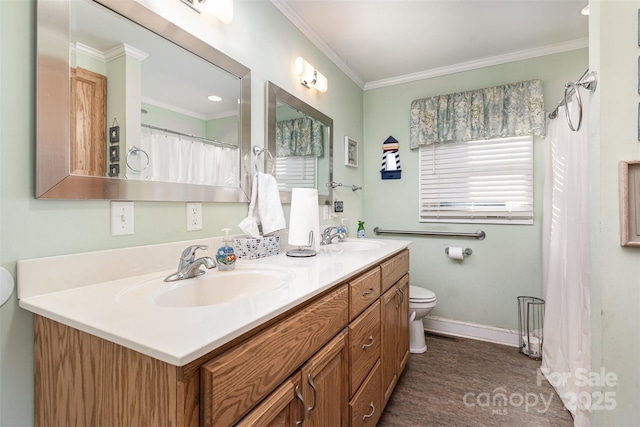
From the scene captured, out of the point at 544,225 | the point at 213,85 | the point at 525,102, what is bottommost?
the point at 544,225

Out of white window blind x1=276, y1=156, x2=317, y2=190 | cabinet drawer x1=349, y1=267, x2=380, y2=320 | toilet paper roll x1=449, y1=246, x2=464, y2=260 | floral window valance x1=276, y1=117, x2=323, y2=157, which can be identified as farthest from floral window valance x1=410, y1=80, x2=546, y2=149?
cabinet drawer x1=349, y1=267, x2=380, y2=320

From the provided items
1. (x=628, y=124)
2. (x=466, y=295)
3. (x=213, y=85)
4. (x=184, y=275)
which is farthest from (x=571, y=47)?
(x=184, y=275)

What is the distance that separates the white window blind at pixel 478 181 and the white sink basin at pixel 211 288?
199 centimetres

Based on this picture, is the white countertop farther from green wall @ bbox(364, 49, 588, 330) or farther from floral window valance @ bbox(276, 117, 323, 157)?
green wall @ bbox(364, 49, 588, 330)

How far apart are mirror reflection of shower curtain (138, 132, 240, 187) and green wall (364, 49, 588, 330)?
71.1 inches

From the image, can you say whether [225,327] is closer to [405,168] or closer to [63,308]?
[63,308]

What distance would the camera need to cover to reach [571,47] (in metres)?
2.23

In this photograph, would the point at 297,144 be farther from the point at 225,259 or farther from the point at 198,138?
the point at 225,259

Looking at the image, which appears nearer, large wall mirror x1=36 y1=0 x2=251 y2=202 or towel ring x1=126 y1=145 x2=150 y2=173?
large wall mirror x1=36 y1=0 x2=251 y2=202

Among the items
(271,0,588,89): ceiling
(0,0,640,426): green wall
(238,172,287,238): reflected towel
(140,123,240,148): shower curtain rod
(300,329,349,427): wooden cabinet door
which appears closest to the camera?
(0,0,640,426): green wall

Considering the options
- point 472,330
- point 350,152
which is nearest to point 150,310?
point 350,152

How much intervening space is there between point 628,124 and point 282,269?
1.29 meters

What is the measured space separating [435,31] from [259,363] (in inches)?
91.8

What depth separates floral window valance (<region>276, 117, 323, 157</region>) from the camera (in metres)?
1.77
